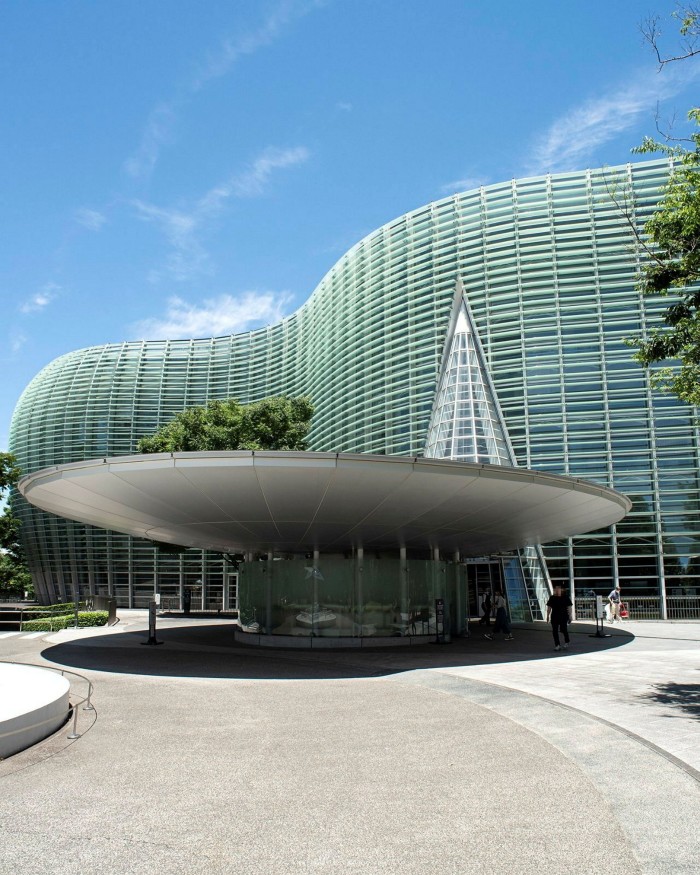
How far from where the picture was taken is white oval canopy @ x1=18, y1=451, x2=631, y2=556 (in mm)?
12664

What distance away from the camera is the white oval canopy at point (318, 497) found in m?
12.7

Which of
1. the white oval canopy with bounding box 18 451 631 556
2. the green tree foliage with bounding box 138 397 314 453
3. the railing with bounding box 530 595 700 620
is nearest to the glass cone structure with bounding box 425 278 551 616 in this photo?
the railing with bounding box 530 595 700 620

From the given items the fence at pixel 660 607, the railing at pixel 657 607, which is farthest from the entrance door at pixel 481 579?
the fence at pixel 660 607

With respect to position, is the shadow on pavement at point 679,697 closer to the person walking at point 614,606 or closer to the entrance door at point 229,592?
the person walking at point 614,606

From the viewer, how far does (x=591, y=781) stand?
19.5 feet

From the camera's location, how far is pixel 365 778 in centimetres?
612

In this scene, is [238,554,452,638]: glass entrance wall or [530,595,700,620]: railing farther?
[530,595,700,620]: railing

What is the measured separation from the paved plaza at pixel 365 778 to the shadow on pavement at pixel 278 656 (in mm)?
1310

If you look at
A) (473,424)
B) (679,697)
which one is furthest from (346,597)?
(473,424)

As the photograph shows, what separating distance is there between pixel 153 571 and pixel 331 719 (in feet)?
185

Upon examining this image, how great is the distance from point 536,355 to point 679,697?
32.3 metres

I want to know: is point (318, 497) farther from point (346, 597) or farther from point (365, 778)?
point (365, 778)

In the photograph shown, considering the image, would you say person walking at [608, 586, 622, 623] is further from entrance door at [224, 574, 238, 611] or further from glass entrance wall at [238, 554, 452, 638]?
entrance door at [224, 574, 238, 611]

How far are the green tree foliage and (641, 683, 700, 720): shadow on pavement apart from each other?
24.5 meters
